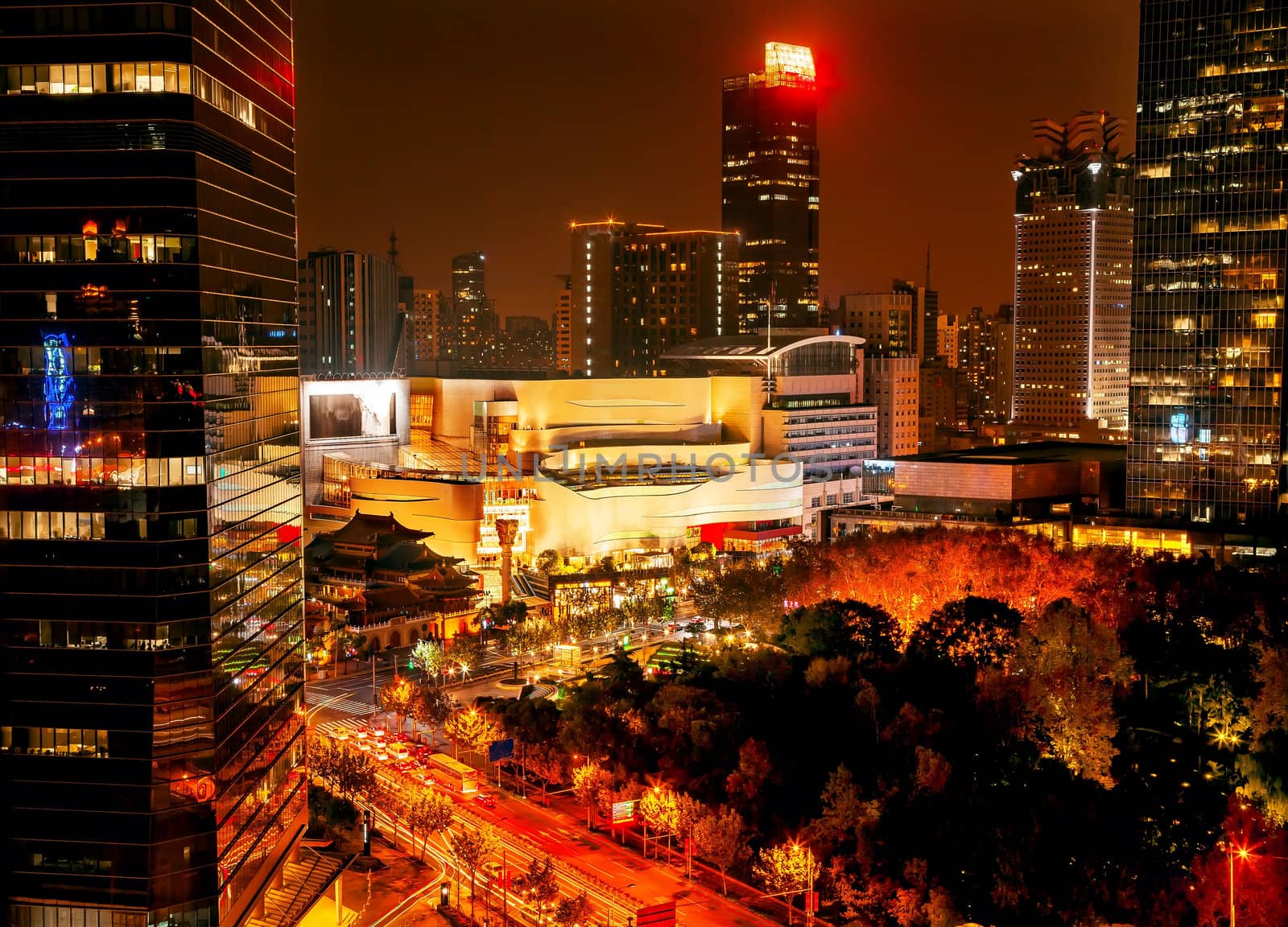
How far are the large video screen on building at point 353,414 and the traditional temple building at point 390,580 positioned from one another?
1603 cm

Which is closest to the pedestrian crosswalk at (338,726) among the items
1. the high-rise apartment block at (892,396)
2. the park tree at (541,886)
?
the park tree at (541,886)

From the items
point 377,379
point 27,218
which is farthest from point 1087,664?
point 377,379

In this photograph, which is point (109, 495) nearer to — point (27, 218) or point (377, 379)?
point (27, 218)

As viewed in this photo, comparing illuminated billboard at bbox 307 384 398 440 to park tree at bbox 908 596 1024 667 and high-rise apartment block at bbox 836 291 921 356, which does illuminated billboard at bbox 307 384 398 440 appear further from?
high-rise apartment block at bbox 836 291 921 356

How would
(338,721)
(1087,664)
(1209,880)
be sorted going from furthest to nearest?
(338,721), (1087,664), (1209,880)

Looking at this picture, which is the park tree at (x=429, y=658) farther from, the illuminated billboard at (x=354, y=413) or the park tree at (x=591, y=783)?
the illuminated billboard at (x=354, y=413)

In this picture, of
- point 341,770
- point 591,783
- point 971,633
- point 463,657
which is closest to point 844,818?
point 591,783

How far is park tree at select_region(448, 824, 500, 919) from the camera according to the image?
147 ft

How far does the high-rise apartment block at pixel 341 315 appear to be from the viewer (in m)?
173

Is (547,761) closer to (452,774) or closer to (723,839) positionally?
(452,774)

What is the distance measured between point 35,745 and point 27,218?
13347 millimetres

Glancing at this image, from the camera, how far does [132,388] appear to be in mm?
36938

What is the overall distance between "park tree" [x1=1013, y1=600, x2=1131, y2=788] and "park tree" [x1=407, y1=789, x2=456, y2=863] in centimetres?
→ 1969

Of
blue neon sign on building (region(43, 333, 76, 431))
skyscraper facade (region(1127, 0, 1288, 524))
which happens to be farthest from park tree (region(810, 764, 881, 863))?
skyscraper facade (region(1127, 0, 1288, 524))
